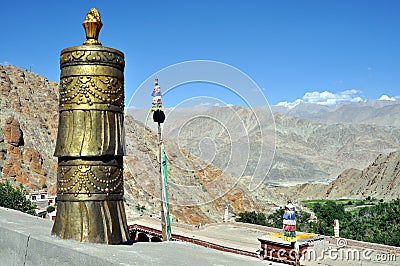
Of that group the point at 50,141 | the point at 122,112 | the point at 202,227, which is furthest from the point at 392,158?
the point at 122,112

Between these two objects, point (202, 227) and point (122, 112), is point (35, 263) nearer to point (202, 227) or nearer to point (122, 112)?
point (122, 112)

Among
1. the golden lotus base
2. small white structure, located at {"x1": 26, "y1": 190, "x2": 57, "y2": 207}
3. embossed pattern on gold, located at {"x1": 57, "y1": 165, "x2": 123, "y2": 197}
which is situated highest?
embossed pattern on gold, located at {"x1": 57, "y1": 165, "x2": 123, "y2": 197}

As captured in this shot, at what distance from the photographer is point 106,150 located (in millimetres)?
3170

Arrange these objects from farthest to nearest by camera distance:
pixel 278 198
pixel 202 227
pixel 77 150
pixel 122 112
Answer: pixel 278 198
pixel 202 227
pixel 122 112
pixel 77 150

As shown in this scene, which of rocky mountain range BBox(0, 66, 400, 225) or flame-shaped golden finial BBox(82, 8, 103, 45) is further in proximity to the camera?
rocky mountain range BBox(0, 66, 400, 225)

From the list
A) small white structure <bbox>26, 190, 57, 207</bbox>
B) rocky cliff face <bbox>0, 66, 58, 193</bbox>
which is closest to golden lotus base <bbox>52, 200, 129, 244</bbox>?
small white structure <bbox>26, 190, 57, 207</bbox>

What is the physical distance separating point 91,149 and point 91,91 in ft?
1.31

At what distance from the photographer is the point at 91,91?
3193mm

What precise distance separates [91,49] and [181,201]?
38909 millimetres

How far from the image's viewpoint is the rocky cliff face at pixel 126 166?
38906 mm

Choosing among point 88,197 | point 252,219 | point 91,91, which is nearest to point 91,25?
point 91,91

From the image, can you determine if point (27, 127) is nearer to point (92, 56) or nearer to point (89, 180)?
point (92, 56)

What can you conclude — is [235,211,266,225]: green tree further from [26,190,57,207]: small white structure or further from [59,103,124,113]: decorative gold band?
[59,103,124,113]: decorative gold band

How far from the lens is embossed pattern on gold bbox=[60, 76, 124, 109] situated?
3.20 metres
